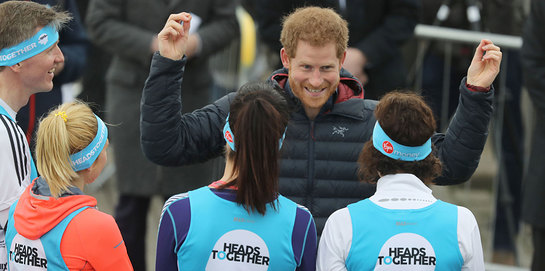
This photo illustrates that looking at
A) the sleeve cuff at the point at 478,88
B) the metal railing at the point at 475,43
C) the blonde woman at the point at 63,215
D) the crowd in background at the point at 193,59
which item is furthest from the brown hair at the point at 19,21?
the metal railing at the point at 475,43

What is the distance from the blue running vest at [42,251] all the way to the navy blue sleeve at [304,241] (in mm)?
819

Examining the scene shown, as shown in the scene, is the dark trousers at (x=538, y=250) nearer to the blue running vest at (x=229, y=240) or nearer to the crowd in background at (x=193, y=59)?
the crowd in background at (x=193, y=59)

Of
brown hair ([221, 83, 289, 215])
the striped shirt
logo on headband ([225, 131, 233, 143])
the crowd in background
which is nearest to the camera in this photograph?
brown hair ([221, 83, 289, 215])

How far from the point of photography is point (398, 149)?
344cm

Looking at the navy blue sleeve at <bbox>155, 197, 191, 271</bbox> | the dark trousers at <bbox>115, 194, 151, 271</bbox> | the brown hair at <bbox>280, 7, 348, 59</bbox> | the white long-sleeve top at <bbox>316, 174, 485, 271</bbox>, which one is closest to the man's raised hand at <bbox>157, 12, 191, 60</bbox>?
the brown hair at <bbox>280, 7, 348, 59</bbox>

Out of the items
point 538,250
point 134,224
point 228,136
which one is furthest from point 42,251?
point 538,250

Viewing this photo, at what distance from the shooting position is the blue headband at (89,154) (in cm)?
344

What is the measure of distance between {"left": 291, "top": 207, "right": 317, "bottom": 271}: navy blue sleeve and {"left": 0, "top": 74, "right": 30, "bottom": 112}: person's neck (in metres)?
1.38

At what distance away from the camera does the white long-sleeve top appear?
10.9 ft

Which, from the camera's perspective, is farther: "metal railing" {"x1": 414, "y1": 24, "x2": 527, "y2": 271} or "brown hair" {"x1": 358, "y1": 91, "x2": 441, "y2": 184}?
"metal railing" {"x1": 414, "y1": 24, "x2": 527, "y2": 271}

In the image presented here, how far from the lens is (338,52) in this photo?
157 inches

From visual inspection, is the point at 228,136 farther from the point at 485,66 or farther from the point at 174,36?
the point at 485,66

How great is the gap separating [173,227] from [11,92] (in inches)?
43.0

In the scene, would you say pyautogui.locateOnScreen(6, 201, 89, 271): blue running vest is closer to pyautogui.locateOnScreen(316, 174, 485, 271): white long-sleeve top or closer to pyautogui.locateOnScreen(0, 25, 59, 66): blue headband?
pyautogui.locateOnScreen(0, 25, 59, 66): blue headband
